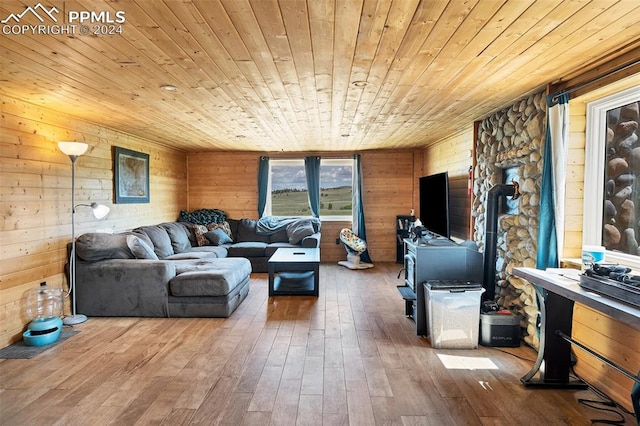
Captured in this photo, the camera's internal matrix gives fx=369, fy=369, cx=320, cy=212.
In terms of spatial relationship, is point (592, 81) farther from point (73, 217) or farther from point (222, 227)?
point (222, 227)

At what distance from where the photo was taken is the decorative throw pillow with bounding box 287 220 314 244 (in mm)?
6680

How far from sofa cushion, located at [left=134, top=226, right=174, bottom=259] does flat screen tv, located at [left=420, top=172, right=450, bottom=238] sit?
369cm

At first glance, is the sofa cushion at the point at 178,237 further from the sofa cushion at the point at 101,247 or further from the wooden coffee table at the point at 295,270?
the wooden coffee table at the point at 295,270

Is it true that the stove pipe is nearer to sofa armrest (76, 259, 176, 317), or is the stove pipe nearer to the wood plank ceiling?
the wood plank ceiling

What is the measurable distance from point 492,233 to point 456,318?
0.90m

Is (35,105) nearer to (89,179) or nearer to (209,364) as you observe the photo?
(89,179)

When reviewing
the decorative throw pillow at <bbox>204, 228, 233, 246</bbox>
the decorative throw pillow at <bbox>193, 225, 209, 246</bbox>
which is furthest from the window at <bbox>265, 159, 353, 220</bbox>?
the decorative throw pillow at <bbox>193, 225, 209, 246</bbox>

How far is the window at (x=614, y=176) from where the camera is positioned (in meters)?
2.55

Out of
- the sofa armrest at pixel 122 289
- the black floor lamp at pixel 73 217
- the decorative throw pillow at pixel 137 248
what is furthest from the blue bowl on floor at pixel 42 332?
the decorative throw pillow at pixel 137 248

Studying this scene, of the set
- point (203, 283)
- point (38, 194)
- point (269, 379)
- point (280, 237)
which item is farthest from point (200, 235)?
point (269, 379)

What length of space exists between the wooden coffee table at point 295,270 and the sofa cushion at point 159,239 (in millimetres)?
1584

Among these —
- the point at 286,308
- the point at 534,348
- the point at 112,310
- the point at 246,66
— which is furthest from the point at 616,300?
the point at 112,310

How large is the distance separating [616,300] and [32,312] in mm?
4686

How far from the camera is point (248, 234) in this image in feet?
23.2
